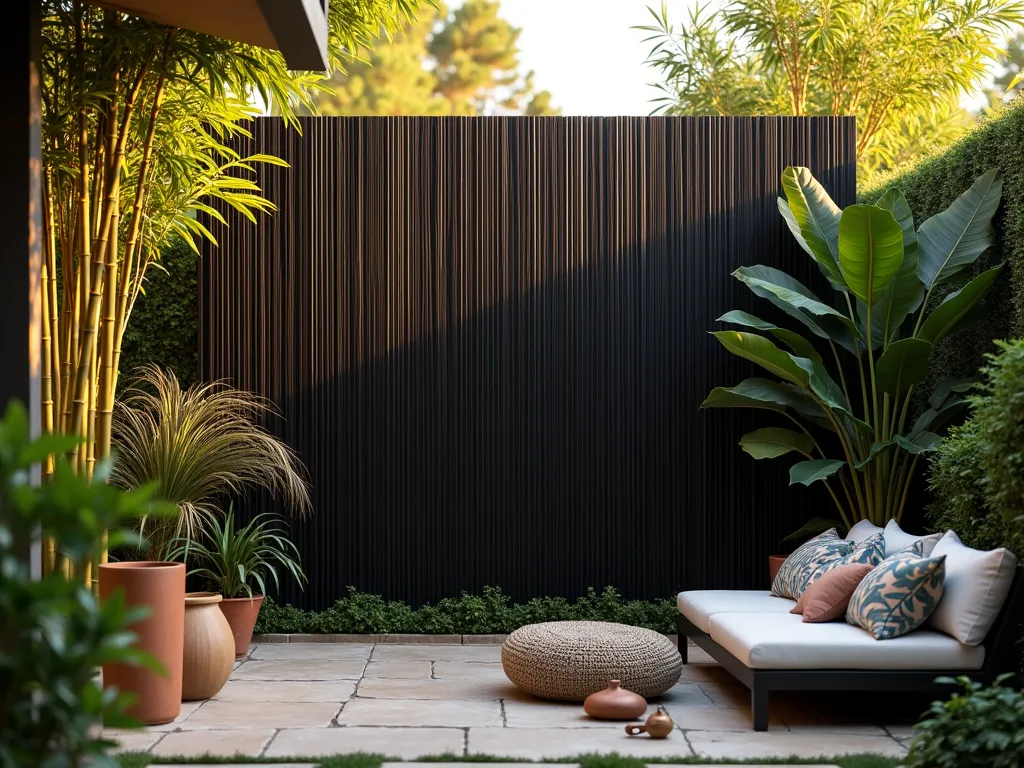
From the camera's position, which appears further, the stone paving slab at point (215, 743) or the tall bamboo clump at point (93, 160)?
the tall bamboo clump at point (93, 160)

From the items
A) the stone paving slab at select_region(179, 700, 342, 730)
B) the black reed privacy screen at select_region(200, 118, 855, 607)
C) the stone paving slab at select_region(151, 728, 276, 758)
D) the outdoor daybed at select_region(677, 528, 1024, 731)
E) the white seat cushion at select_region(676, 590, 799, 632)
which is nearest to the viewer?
the stone paving slab at select_region(151, 728, 276, 758)

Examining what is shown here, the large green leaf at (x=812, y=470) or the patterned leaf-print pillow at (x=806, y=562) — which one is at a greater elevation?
the large green leaf at (x=812, y=470)

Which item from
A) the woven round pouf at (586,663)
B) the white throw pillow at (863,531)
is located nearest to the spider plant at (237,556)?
the woven round pouf at (586,663)

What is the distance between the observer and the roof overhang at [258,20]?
3613mm

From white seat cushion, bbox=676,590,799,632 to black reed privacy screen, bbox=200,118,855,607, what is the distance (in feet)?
3.08

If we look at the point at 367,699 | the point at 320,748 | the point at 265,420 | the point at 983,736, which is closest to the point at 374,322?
the point at 265,420

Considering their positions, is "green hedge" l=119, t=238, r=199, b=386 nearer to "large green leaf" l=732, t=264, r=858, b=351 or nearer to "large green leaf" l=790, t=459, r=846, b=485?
"large green leaf" l=732, t=264, r=858, b=351

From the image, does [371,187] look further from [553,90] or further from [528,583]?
[553,90]

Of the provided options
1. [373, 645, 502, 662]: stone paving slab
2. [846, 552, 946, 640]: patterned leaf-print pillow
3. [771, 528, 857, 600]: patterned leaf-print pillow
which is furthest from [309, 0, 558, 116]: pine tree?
[846, 552, 946, 640]: patterned leaf-print pillow

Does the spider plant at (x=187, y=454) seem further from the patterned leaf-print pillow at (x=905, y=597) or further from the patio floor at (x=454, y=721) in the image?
the patterned leaf-print pillow at (x=905, y=597)

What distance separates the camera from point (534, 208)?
6.59m

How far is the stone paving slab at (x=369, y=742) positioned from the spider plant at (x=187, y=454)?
5.31 feet

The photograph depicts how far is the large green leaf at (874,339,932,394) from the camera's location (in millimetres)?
5461

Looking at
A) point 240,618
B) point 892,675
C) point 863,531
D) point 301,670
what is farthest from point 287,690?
point 863,531
